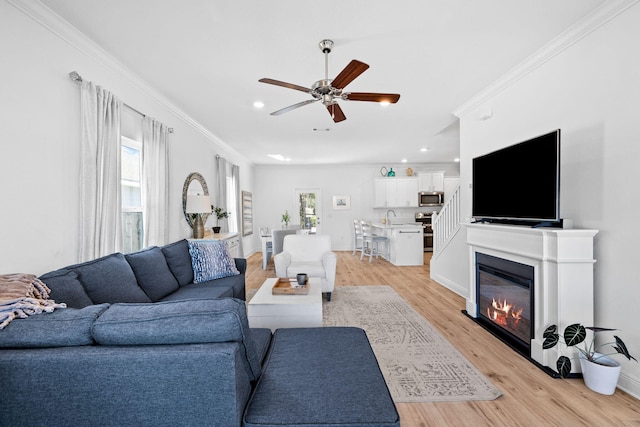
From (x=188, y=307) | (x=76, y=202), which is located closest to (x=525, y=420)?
(x=188, y=307)

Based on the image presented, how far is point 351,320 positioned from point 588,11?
11.0ft

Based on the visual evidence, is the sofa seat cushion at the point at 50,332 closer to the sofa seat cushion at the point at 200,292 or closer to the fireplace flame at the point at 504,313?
the sofa seat cushion at the point at 200,292

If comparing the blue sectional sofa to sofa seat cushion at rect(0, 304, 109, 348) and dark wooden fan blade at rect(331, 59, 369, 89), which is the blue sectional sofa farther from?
dark wooden fan blade at rect(331, 59, 369, 89)

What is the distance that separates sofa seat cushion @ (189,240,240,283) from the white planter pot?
3287mm

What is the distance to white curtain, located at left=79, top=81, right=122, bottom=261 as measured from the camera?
2.42 metres

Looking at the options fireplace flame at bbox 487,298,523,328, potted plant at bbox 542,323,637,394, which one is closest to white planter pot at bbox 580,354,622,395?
potted plant at bbox 542,323,637,394

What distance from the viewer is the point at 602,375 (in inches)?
79.4

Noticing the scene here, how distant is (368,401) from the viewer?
1.17 meters

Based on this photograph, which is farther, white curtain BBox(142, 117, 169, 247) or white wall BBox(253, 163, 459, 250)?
white wall BBox(253, 163, 459, 250)

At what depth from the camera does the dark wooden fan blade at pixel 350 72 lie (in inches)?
79.3

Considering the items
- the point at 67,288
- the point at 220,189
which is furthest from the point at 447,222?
the point at 67,288

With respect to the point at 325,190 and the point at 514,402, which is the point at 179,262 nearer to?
the point at 514,402

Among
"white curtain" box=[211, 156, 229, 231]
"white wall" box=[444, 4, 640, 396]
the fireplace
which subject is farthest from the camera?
"white curtain" box=[211, 156, 229, 231]

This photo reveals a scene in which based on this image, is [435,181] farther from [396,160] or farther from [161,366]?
[161,366]
